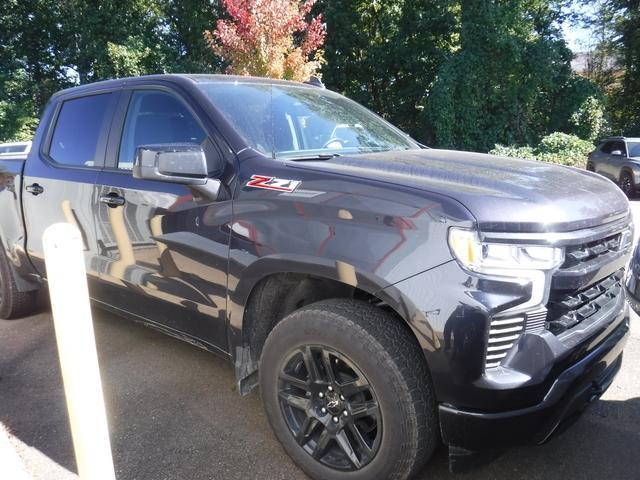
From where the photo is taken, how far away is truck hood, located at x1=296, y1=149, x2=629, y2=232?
1.99 meters

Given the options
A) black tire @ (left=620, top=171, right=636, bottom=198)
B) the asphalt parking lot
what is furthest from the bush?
the asphalt parking lot

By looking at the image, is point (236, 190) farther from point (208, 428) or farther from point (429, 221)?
point (208, 428)

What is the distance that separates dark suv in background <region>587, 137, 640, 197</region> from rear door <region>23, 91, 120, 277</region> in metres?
11.9

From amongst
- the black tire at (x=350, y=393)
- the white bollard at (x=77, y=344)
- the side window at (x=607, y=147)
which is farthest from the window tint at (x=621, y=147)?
the white bollard at (x=77, y=344)

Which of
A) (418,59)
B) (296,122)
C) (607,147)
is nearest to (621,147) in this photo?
(607,147)

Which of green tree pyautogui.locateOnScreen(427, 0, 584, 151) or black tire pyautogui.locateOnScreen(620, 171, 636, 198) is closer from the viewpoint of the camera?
black tire pyautogui.locateOnScreen(620, 171, 636, 198)

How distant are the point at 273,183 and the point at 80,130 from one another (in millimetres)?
1984

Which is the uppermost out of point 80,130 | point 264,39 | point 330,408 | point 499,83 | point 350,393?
point 264,39

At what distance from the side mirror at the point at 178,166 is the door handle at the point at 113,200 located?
0.57 meters

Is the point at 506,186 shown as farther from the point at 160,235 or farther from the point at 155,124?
the point at 155,124

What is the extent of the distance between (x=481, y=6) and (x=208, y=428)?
1668cm

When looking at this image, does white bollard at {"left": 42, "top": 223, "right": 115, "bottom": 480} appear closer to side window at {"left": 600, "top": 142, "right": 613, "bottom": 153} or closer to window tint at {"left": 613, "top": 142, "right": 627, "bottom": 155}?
window tint at {"left": 613, "top": 142, "right": 627, "bottom": 155}

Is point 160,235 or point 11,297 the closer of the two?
point 160,235

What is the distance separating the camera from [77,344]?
166 centimetres
